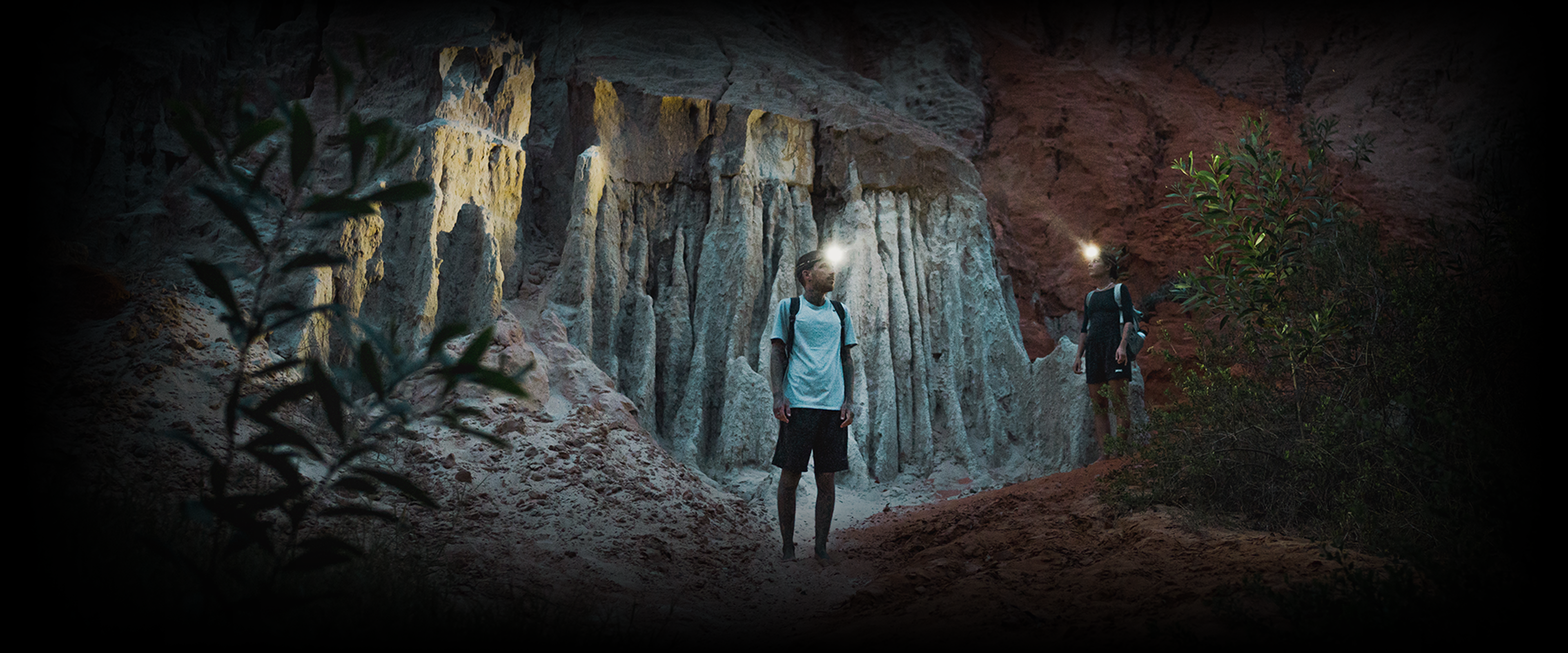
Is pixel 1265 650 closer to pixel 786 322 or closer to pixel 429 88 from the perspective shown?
pixel 786 322

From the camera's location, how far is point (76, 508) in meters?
2.84

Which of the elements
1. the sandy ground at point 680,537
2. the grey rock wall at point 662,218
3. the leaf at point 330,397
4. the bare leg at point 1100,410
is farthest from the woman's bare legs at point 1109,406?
the leaf at point 330,397

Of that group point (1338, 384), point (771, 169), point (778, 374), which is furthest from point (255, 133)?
point (771, 169)

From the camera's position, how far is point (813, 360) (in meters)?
5.04

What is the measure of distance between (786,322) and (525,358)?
11.5 ft

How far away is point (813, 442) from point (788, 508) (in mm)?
435

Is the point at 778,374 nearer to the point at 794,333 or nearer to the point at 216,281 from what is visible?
the point at 794,333

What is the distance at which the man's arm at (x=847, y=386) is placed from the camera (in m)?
5.06

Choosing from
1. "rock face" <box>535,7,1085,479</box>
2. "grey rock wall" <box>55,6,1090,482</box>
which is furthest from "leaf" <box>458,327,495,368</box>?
"rock face" <box>535,7,1085,479</box>

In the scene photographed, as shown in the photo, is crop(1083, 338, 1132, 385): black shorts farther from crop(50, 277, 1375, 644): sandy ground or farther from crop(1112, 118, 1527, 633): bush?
crop(1112, 118, 1527, 633): bush

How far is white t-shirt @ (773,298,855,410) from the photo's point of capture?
5016 mm

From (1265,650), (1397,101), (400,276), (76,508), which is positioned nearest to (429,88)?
(400,276)

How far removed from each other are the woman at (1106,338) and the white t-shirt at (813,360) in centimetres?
302

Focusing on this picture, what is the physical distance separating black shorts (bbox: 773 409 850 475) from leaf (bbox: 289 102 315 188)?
3.14m
